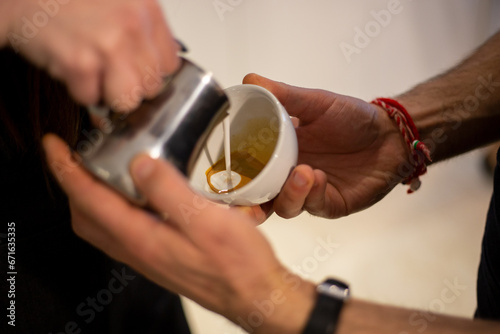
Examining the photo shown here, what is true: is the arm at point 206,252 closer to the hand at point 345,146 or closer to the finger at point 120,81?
the finger at point 120,81

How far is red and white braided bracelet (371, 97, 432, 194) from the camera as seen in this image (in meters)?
0.69

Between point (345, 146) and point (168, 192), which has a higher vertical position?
point (168, 192)

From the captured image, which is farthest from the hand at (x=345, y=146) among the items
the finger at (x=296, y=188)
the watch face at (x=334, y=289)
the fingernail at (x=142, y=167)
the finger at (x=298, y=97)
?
the fingernail at (x=142, y=167)

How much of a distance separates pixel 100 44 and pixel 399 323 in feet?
1.16

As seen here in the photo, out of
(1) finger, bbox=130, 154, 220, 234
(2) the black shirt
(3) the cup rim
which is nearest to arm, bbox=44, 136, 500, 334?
(1) finger, bbox=130, 154, 220, 234

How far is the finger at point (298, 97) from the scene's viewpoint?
650 millimetres

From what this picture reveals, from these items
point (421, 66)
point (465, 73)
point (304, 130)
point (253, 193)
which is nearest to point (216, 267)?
point (253, 193)

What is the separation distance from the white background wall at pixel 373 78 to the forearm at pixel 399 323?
2.53 ft

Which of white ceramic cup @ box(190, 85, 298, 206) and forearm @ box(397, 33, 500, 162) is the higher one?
white ceramic cup @ box(190, 85, 298, 206)

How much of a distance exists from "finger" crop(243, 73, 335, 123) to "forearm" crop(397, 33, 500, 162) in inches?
6.8

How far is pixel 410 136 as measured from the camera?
2.32 feet

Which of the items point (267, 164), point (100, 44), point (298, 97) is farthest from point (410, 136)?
point (100, 44)

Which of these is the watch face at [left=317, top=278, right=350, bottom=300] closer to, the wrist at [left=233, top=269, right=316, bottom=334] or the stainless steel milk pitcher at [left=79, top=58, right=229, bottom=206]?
the wrist at [left=233, top=269, right=316, bottom=334]

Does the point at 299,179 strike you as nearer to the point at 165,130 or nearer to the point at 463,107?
the point at 165,130
